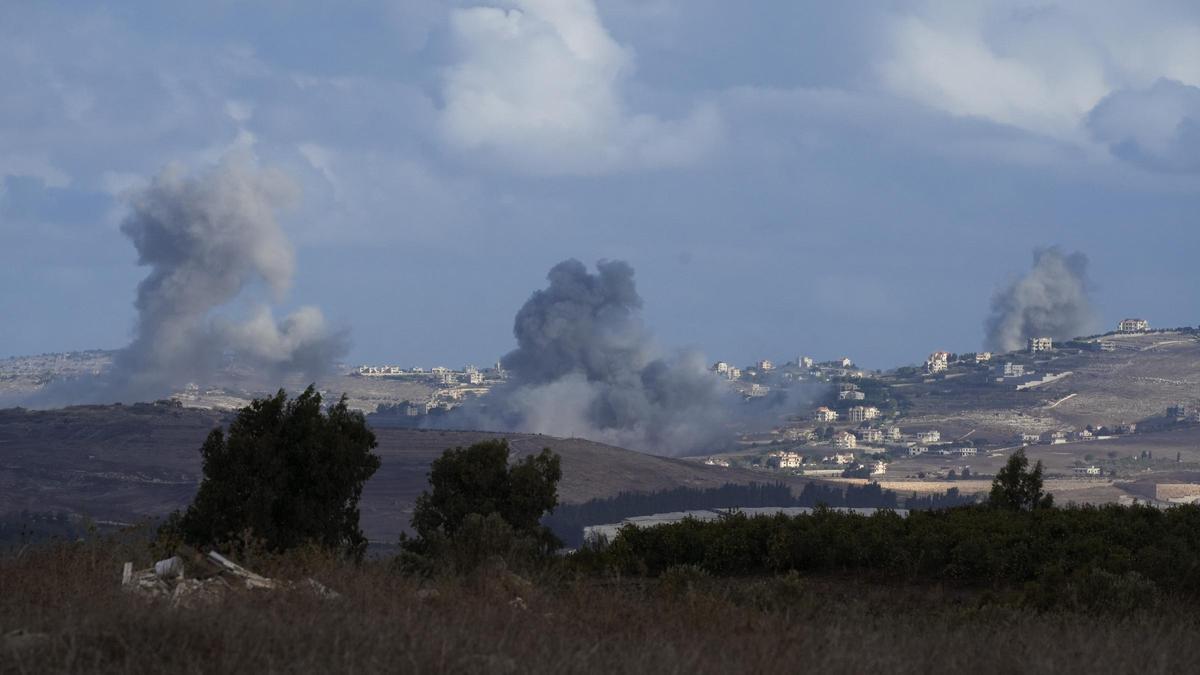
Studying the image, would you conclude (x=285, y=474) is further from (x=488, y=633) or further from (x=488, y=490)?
(x=488, y=633)

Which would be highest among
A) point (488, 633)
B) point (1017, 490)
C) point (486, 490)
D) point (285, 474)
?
point (1017, 490)

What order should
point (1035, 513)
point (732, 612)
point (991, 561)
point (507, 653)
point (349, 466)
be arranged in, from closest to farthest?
point (507, 653) → point (732, 612) → point (991, 561) → point (1035, 513) → point (349, 466)

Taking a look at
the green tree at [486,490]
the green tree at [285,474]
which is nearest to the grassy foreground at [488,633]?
the green tree at [285,474]

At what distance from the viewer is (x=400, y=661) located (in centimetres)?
1126

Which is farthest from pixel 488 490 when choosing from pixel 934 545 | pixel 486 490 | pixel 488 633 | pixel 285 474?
pixel 488 633

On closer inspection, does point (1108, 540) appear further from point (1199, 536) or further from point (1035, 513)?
point (1035, 513)

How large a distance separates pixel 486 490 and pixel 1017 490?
48.9 feet

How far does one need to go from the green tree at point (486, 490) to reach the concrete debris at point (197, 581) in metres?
22.9

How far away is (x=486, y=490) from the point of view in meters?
41.3

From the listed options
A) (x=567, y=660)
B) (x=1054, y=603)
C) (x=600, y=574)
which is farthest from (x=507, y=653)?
(x=600, y=574)

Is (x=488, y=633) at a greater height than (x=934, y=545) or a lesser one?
lesser

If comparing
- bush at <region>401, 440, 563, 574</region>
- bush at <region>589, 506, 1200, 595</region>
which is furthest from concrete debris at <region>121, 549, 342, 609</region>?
bush at <region>401, 440, 563, 574</region>

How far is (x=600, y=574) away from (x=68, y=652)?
58.7 feet

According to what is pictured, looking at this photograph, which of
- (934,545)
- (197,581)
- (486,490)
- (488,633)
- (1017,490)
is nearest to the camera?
(488,633)
